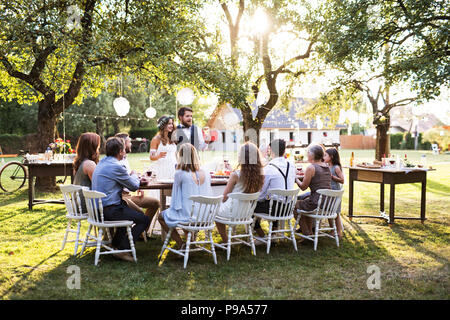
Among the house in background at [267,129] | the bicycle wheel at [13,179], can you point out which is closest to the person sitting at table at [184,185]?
the bicycle wheel at [13,179]

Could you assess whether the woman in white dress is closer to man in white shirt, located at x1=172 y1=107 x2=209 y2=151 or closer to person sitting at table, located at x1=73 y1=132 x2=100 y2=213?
man in white shirt, located at x1=172 y1=107 x2=209 y2=151

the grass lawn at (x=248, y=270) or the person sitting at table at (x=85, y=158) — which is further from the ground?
the person sitting at table at (x=85, y=158)

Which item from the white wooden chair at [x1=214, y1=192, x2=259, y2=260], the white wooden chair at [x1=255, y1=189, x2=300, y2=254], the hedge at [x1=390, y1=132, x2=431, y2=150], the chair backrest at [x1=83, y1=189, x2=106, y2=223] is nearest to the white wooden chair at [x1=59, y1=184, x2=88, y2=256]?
the chair backrest at [x1=83, y1=189, x2=106, y2=223]

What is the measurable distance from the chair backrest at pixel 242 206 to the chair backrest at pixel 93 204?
4.62 feet

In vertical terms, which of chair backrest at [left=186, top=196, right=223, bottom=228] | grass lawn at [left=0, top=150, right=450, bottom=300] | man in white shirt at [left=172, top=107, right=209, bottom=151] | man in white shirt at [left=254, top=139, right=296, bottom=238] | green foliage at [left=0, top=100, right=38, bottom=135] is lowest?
grass lawn at [left=0, top=150, right=450, bottom=300]

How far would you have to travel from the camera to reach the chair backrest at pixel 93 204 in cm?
418

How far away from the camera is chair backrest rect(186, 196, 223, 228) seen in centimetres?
413

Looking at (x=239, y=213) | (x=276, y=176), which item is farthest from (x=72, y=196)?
(x=276, y=176)

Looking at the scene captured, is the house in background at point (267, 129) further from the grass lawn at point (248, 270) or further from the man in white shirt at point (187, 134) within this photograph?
the grass lawn at point (248, 270)

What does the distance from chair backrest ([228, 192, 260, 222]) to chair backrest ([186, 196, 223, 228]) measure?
0.27m

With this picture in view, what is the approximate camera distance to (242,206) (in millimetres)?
4516

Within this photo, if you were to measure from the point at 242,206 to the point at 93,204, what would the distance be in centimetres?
166
